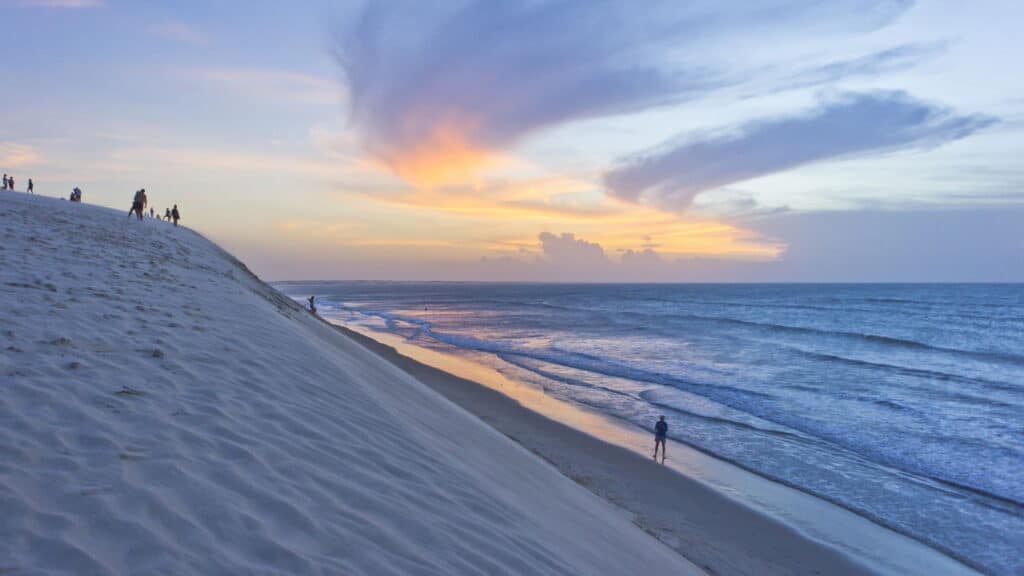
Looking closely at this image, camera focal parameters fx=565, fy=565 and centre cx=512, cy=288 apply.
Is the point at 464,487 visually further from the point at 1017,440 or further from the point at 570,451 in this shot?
the point at 1017,440

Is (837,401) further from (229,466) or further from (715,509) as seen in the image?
(229,466)

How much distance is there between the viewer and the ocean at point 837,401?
11.6 metres

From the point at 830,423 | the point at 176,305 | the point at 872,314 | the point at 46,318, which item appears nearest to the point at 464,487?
the point at 46,318

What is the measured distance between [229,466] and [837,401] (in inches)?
867

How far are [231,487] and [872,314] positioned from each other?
77.1m

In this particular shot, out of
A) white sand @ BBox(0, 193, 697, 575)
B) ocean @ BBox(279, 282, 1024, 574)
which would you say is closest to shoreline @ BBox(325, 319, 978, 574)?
ocean @ BBox(279, 282, 1024, 574)

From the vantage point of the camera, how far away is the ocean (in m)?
11.6

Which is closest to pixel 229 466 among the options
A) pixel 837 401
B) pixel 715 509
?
pixel 715 509

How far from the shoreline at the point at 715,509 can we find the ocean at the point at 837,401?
0.65m

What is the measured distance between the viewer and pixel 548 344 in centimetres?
3556

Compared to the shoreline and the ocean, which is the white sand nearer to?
the shoreline

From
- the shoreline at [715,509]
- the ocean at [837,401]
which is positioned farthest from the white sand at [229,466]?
the ocean at [837,401]

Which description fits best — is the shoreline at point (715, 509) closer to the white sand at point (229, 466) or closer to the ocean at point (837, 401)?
the ocean at point (837, 401)

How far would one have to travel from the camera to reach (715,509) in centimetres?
1070
